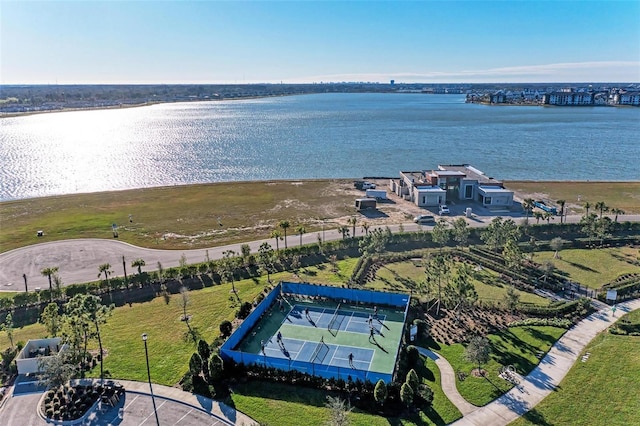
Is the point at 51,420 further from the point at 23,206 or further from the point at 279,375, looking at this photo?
the point at 23,206

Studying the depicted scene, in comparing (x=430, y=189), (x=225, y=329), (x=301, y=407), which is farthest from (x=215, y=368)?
(x=430, y=189)

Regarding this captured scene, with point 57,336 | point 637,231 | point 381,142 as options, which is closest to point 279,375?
point 57,336

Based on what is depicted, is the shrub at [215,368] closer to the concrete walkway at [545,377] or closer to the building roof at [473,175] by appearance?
the concrete walkway at [545,377]

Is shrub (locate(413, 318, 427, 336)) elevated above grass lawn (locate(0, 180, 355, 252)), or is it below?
below

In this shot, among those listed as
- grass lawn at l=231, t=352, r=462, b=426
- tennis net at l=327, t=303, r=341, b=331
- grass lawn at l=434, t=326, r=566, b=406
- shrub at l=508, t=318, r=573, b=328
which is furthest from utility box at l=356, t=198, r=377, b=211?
grass lawn at l=231, t=352, r=462, b=426

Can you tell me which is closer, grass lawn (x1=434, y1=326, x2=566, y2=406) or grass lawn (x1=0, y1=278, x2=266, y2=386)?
grass lawn (x1=434, y1=326, x2=566, y2=406)

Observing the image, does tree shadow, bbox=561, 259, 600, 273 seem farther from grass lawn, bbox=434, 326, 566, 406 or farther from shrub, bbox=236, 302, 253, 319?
shrub, bbox=236, 302, 253, 319

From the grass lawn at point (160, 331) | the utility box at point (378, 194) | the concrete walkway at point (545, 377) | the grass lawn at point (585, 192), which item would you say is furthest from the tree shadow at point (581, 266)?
the grass lawn at point (160, 331)
